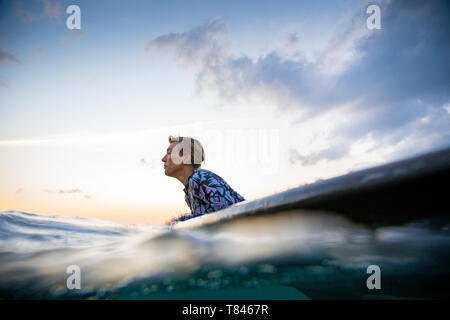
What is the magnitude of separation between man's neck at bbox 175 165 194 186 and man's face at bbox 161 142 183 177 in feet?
0.24

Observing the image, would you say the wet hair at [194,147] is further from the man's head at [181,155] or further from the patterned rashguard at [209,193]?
the patterned rashguard at [209,193]

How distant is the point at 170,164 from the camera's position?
151 inches

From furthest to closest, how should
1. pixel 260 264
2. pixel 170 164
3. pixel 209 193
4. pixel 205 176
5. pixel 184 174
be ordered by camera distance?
pixel 184 174, pixel 170 164, pixel 205 176, pixel 209 193, pixel 260 264

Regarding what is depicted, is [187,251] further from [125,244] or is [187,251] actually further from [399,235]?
[399,235]

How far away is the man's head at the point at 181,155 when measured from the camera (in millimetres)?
3861

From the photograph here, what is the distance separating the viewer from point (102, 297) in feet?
4.16

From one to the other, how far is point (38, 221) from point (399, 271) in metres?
2.58

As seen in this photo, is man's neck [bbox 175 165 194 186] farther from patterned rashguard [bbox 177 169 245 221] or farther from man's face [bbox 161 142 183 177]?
patterned rashguard [bbox 177 169 245 221]

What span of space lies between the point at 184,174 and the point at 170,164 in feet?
0.83

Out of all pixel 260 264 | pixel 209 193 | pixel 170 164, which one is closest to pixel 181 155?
pixel 170 164

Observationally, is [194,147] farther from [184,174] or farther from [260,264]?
[260,264]

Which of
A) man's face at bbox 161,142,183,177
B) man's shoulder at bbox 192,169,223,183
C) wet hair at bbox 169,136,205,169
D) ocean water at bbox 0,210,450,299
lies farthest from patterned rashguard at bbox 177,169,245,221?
ocean water at bbox 0,210,450,299

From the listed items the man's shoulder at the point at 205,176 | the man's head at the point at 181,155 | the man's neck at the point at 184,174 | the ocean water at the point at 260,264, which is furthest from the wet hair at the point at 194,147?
the ocean water at the point at 260,264
